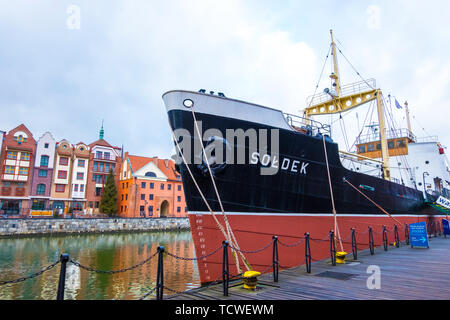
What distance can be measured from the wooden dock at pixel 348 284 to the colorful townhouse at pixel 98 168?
1448 inches

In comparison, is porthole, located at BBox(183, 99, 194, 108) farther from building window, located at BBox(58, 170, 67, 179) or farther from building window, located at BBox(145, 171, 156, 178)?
building window, located at BBox(58, 170, 67, 179)

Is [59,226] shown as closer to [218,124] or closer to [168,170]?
[168,170]

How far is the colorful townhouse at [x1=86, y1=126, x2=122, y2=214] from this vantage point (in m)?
38.3

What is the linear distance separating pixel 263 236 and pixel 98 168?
37537mm

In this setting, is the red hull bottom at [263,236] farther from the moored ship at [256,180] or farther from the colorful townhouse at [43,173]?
the colorful townhouse at [43,173]

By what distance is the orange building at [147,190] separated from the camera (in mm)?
38094

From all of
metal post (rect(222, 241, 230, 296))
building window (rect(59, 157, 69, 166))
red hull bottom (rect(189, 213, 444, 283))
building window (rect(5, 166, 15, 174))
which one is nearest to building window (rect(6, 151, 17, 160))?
building window (rect(5, 166, 15, 174))

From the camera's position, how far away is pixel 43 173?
35188 millimetres

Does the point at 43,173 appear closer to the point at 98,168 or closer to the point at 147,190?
the point at 98,168

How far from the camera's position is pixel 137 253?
1842cm

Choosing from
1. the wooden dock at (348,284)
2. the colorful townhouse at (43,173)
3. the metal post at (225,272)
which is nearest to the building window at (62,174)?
the colorful townhouse at (43,173)

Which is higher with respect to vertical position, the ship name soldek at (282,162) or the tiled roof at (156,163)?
the tiled roof at (156,163)

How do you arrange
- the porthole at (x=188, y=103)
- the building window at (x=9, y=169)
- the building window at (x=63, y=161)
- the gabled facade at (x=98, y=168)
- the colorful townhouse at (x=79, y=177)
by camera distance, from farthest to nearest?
the gabled facade at (x=98, y=168)
the colorful townhouse at (x=79, y=177)
the building window at (x=63, y=161)
the building window at (x=9, y=169)
the porthole at (x=188, y=103)

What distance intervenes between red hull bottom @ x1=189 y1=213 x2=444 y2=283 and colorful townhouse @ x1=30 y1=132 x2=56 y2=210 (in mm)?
35296
